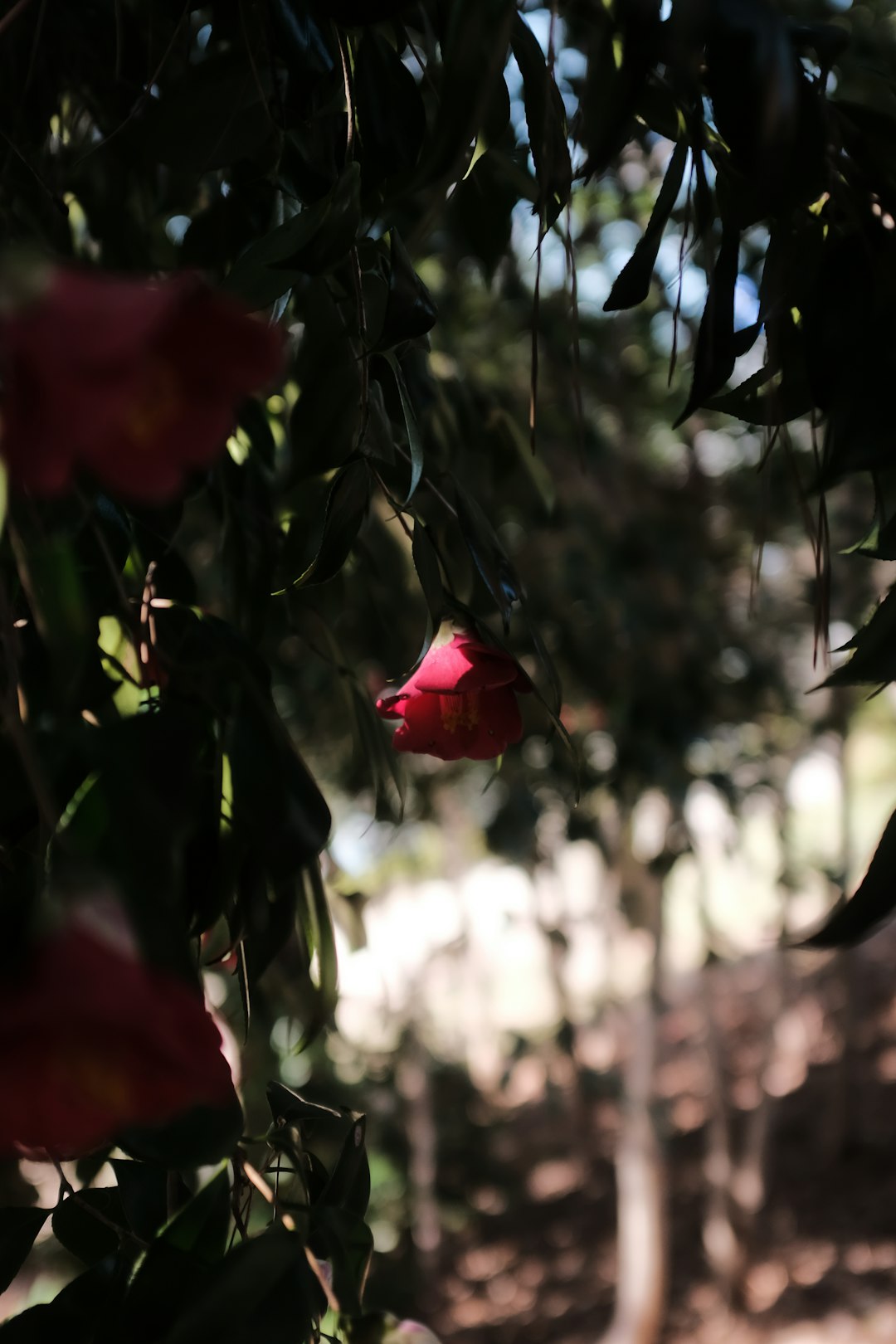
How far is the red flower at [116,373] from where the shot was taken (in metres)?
0.24

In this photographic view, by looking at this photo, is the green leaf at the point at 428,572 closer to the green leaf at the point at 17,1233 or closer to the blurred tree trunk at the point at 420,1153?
the green leaf at the point at 17,1233

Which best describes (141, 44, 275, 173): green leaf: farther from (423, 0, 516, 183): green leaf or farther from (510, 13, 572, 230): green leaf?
(423, 0, 516, 183): green leaf

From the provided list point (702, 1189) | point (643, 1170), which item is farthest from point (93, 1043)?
point (702, 1189)

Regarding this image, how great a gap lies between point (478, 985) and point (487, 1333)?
51.1 inches

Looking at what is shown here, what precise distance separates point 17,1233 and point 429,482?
450 millimetres

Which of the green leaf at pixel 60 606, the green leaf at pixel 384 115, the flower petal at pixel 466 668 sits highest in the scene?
the green leaf at pixel 384 115

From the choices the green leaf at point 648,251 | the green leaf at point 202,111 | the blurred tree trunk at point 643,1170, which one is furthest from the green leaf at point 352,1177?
the blurred tree trunk at point 643,1170

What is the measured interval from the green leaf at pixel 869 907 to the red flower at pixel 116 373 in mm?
264

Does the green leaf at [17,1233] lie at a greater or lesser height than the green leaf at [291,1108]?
lesser

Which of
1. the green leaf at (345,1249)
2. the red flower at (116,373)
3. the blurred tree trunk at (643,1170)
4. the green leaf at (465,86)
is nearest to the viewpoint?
the red flower at (116,373)

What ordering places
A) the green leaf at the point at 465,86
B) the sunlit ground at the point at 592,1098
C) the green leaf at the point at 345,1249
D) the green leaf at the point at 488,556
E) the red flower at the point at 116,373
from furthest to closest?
1. the sunlit ground at the point at 592,1098
2. the green leaf at the point at 488,556
3. the green leaf at the point at 345,1249
4. the green leaf at the point at 465,86
5. the red flower at the point at 116,373

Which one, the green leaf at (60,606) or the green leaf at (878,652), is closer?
the green leaf at (60,606)

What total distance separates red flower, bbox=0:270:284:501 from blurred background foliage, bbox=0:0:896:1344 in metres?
0.06

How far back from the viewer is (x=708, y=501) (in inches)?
114
